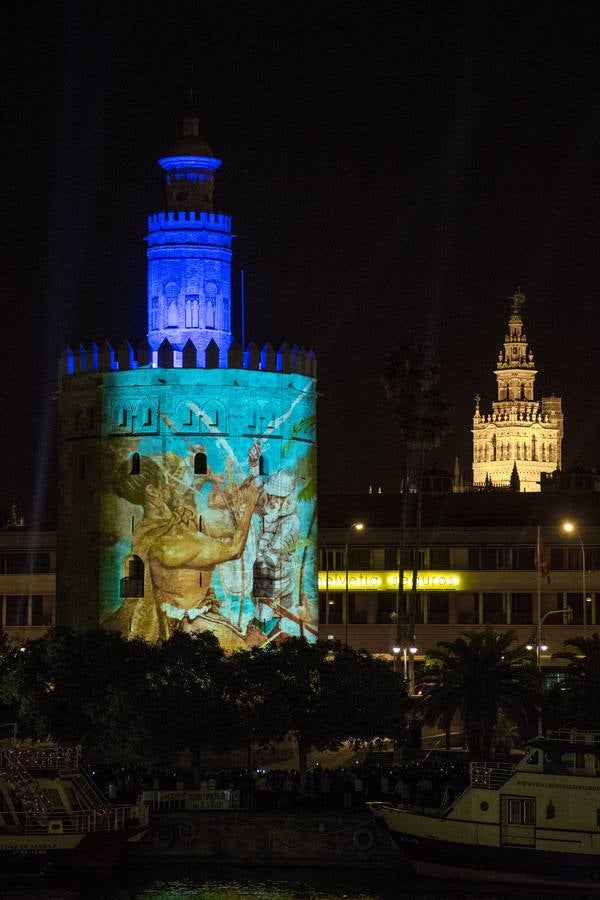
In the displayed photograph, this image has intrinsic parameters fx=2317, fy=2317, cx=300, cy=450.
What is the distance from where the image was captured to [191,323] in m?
94.1

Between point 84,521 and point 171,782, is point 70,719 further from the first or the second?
point 84,521

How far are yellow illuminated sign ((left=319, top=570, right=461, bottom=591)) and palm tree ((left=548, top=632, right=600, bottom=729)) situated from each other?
38364 millimetres

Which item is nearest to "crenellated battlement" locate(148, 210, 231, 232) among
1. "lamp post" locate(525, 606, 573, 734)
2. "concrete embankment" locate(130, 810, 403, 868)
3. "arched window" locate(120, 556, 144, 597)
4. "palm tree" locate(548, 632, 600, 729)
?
"arched window" locate(120, 556, 144, 597)

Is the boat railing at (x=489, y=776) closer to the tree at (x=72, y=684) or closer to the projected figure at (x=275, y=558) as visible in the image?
the tree at (x=72, y=684)

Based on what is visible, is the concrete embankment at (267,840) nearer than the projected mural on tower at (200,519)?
Yes

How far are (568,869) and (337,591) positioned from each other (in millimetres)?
56679

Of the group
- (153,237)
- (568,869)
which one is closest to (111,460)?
(153,237)

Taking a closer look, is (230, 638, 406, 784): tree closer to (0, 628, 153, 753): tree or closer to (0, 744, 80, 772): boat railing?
(0, 628, 153, 753): tree

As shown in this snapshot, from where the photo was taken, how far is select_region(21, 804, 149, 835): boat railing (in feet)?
227

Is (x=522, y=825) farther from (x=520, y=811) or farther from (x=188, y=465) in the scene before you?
(x=188, y=465)

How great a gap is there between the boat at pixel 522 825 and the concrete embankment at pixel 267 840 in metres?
1.94

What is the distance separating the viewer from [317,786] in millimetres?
73438

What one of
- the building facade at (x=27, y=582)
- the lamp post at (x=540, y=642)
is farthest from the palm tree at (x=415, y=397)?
the building facade at (x=27, y=582)

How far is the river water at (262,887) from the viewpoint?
2616 inches
